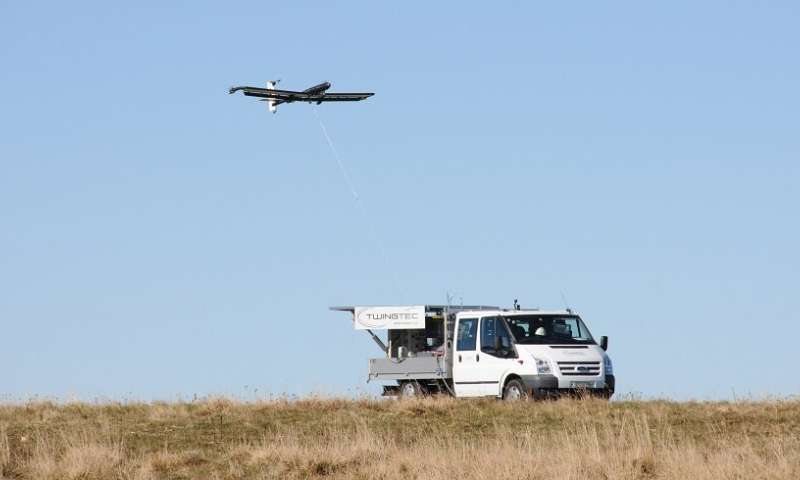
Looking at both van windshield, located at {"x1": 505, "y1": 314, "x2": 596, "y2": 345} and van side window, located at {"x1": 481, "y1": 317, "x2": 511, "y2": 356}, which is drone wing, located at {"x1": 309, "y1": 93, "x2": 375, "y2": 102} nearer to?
van side window, located at {"x1": 481, "y1": 317, "x2": 511, "y2": 356}

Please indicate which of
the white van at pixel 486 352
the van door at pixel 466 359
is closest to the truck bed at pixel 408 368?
the white van at pixel 486 352

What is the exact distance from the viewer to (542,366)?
27.1m

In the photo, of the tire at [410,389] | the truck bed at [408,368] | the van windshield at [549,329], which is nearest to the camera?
the van windshield at [549,329]

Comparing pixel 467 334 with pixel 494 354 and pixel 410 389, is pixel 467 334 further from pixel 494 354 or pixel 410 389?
pixel 410 389

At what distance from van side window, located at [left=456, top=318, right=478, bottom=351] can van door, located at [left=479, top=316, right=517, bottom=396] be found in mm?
280

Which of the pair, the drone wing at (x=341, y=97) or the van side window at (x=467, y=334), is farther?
the drone wing at (x=341, y=97)

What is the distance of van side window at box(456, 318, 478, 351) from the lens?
94.4 feet

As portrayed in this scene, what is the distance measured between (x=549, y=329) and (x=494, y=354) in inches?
52.7

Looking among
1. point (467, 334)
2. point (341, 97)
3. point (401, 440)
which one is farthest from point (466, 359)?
point (341, 97)

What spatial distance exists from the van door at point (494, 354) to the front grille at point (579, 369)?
1.07 metres

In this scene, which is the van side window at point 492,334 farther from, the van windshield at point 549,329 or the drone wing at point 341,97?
the drone wing at point 341,97

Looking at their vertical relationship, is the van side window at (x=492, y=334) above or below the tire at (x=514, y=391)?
above

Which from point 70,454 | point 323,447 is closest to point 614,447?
point 323,447

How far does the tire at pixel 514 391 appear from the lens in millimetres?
27250
